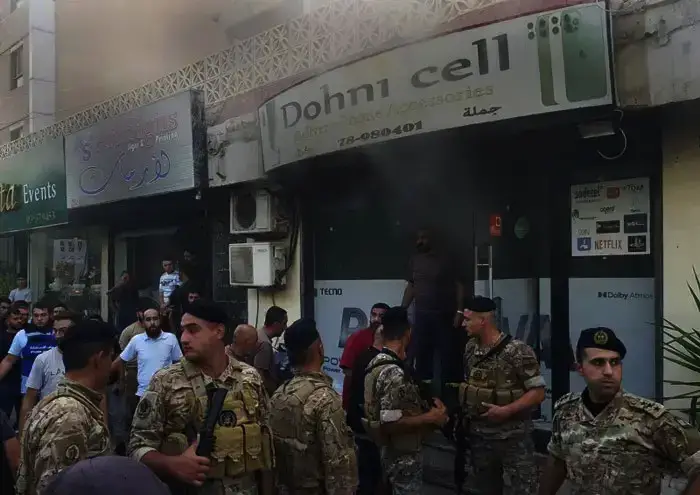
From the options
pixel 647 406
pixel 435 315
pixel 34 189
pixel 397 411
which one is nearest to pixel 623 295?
pixel 435 315

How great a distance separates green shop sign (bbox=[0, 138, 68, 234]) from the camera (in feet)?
33.4

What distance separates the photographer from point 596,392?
2.51 metres

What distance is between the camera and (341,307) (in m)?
6.96

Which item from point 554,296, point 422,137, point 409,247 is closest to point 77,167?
point 409,247

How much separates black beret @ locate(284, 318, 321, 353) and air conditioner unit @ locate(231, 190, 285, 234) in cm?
399

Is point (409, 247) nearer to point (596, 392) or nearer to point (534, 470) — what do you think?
point (534, 470)

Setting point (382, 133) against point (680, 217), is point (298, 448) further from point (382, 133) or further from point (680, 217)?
point (680, 217)

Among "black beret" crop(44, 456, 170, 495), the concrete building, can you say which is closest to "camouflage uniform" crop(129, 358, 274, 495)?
"black beret" crop(44, 456, 170, 495)

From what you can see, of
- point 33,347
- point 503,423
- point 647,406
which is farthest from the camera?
point 33,347

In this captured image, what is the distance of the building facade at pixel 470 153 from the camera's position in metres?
4.03

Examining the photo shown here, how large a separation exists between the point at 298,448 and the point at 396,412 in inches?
27.4

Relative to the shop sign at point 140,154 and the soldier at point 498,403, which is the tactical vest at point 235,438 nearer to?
the soldier at point 498,403

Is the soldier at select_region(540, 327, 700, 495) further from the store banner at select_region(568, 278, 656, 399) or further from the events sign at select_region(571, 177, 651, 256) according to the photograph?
the events sign at select_region(571, 177, 651, 256)

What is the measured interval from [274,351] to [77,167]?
5876 mm
